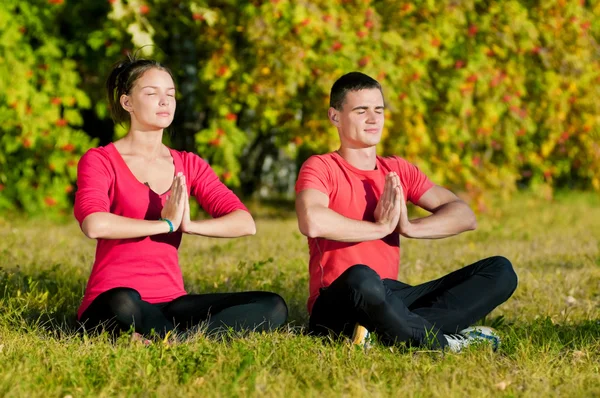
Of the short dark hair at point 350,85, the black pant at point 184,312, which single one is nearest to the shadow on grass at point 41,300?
the black pant at point 184,312

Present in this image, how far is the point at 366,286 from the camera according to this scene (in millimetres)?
4305

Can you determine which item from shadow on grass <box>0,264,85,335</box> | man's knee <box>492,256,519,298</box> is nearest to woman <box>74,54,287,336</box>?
shadow on grass <box>0,264,85,335</box>

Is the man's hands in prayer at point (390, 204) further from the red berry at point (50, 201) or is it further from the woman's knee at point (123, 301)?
the red berry at point (50, 201)

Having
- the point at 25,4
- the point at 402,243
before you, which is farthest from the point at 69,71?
the point at 402,243

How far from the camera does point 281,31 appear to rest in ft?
30.9

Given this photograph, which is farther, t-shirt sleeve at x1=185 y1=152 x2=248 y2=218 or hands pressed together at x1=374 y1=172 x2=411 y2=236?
t-shirt sleeve at x1=185 y1=152 x2=248 y2=218

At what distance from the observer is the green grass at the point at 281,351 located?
12.6 feet

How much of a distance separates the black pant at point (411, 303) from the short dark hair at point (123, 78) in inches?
55.7

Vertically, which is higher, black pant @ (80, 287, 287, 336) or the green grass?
black pant @ (80, 287, 287, 336)

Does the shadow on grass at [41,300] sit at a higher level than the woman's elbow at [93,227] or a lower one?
lower

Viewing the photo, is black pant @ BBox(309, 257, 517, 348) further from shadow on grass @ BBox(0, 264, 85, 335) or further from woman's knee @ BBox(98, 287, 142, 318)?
shadow on grass @ BBox(0, 264, 85, 335)

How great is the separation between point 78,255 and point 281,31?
324 cm

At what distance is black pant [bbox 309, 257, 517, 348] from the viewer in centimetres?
436

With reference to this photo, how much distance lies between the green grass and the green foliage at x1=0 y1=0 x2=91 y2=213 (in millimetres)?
2530
